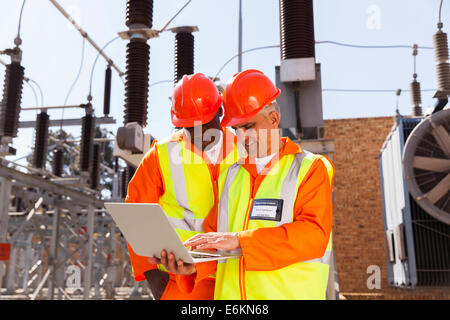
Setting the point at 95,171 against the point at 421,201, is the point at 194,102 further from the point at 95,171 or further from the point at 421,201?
the point at 95,171

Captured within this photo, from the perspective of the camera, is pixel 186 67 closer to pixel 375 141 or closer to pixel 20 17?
pixel 20 17

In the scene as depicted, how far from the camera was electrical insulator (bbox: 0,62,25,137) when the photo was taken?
6430 mm

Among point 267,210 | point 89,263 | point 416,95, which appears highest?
point 416,95

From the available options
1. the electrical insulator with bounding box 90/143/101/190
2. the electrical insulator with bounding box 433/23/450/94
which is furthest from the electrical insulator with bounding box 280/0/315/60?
the electrical insulator with bounding box 90/143/101/190

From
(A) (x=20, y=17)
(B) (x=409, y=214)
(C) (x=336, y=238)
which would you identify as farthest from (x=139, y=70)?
(C) (x=336, y=238)

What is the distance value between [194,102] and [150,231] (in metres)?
0.90

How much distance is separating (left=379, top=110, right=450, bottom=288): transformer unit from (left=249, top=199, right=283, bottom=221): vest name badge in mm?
6403

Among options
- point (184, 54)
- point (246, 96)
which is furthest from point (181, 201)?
point (184, 54)

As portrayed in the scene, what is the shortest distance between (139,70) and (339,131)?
478 inches

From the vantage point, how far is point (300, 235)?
1.76 meters

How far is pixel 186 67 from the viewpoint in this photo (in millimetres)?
4328

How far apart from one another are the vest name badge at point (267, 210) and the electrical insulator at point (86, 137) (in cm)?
822

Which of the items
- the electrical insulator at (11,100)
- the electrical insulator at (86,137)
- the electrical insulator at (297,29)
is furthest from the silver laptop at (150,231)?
the electrical insulator at (86,137)

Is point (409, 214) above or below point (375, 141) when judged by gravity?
below
